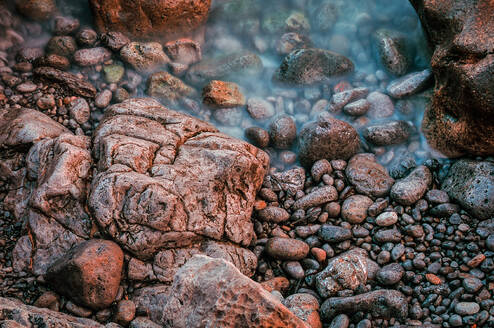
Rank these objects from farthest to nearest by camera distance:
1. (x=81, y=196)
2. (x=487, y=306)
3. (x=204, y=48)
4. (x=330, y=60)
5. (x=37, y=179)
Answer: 1. (x=204, y=48)
2. (x=330, y=60)
3. (x=37, y=179)
4. (x=81, y=196)
5. (x=487, y=306)

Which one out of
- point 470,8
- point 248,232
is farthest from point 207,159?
point 470,8

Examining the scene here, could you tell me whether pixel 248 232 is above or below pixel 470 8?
below

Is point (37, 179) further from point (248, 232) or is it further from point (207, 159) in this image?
point (248, 232)

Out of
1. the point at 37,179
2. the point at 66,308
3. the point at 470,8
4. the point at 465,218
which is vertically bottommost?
the point at 66,308

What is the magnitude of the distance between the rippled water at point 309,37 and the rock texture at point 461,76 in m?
0.84

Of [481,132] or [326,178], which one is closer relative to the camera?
[481,132]

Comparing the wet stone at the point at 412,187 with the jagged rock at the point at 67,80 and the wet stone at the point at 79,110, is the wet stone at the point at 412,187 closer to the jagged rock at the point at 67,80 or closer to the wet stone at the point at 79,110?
the wet stone at the point at 79,110

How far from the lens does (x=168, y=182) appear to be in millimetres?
4176

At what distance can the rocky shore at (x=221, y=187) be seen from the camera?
147 inches

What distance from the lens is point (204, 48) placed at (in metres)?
7.32

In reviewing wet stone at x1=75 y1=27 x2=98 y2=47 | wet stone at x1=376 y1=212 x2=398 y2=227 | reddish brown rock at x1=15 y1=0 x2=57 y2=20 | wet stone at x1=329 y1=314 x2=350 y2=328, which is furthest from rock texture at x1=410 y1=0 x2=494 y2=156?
reddish brown rock at x1=15 y1=0 x2=57 y2=20

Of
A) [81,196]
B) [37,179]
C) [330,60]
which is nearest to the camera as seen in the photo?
[81,196]

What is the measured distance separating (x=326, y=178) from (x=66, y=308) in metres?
3.80

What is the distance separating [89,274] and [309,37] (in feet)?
21.0
